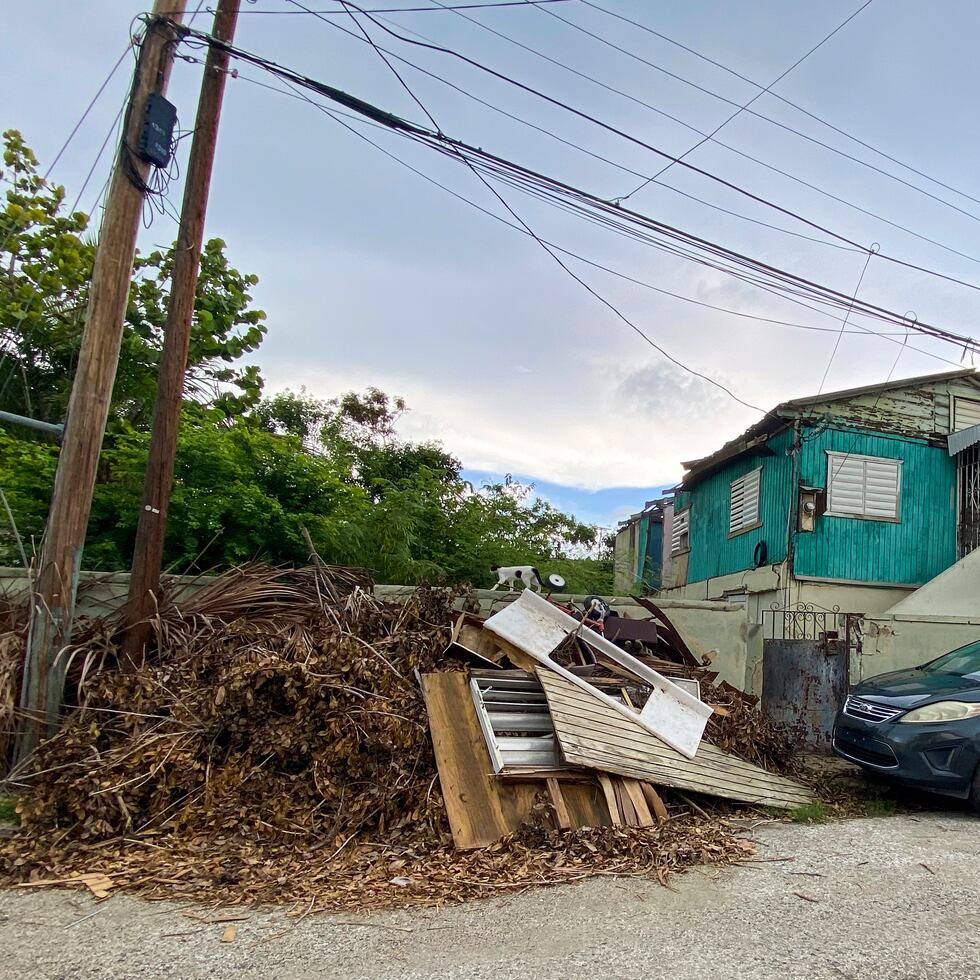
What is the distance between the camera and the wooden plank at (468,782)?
4.66 metres

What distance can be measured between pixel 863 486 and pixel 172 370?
38.5 ft

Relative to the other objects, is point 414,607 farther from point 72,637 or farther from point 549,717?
point 72,637

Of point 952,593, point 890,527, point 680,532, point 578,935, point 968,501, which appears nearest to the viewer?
point 578,935

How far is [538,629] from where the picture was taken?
639cm

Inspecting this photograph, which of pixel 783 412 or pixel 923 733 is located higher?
pixel 783 412

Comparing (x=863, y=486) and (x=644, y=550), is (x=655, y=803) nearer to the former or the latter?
Answer: (x=863, y=486)

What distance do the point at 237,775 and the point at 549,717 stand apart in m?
2.25

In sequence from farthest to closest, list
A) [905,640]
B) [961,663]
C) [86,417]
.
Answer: [905,640] < [961,663] < [86,417]

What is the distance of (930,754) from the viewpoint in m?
5.86

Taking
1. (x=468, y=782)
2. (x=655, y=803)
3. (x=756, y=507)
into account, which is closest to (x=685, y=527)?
(x=756, y=507)

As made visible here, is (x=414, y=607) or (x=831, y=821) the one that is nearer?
(x=831, y=821)

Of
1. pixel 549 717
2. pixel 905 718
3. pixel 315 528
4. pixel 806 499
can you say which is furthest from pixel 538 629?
pixel 806 499

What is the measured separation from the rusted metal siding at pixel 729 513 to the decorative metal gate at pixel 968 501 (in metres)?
3.43

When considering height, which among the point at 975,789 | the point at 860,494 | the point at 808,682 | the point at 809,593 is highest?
the point at 860,494
